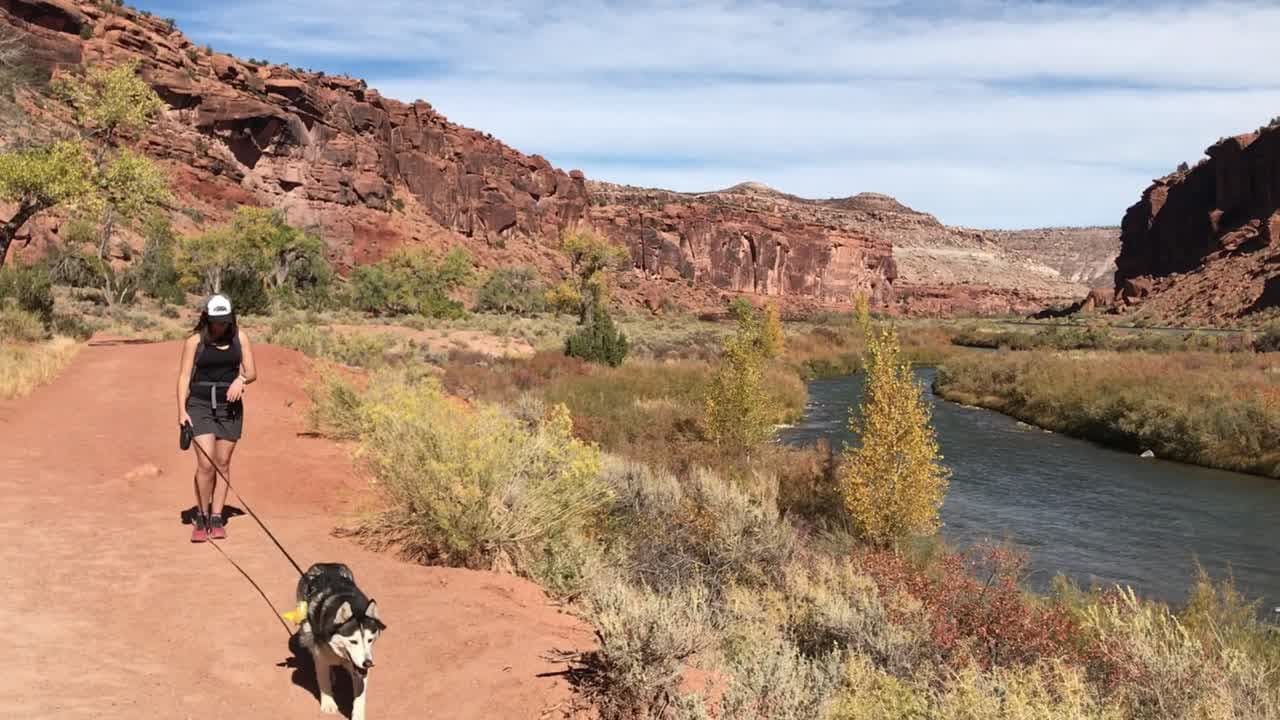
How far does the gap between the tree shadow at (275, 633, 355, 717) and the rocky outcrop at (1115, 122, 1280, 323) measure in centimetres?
8126

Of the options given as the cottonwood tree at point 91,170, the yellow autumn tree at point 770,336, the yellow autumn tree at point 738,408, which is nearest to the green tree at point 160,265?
the cottonwood tree at point 91,170

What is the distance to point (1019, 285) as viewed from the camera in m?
149

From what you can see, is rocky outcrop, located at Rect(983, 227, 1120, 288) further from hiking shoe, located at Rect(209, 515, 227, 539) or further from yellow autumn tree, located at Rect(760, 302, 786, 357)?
hiking shoe, located at Rect(209, 515, 227, 539)

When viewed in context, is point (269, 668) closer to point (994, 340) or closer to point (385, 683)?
point (385, 683)

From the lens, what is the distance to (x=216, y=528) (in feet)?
19.1

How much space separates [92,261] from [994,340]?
169 ft

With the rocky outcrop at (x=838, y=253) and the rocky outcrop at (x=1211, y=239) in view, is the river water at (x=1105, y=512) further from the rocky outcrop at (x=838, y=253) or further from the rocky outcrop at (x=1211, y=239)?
the rocky outcrop at (x=838, y=253)

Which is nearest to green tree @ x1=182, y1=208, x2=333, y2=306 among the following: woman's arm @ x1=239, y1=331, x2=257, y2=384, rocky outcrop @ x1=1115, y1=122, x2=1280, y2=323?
woman's arm @ x1=239, y1=331, x2=257, y2=384

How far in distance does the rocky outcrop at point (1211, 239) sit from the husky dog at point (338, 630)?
267ft

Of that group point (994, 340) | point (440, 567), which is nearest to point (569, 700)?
point (440, 567)

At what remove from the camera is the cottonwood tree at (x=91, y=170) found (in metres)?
16.6

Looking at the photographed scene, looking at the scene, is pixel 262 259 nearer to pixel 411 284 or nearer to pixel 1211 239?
pixel 411 284

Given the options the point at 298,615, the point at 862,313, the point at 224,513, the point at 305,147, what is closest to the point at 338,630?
the point at 298,615

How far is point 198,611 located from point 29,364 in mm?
10682
